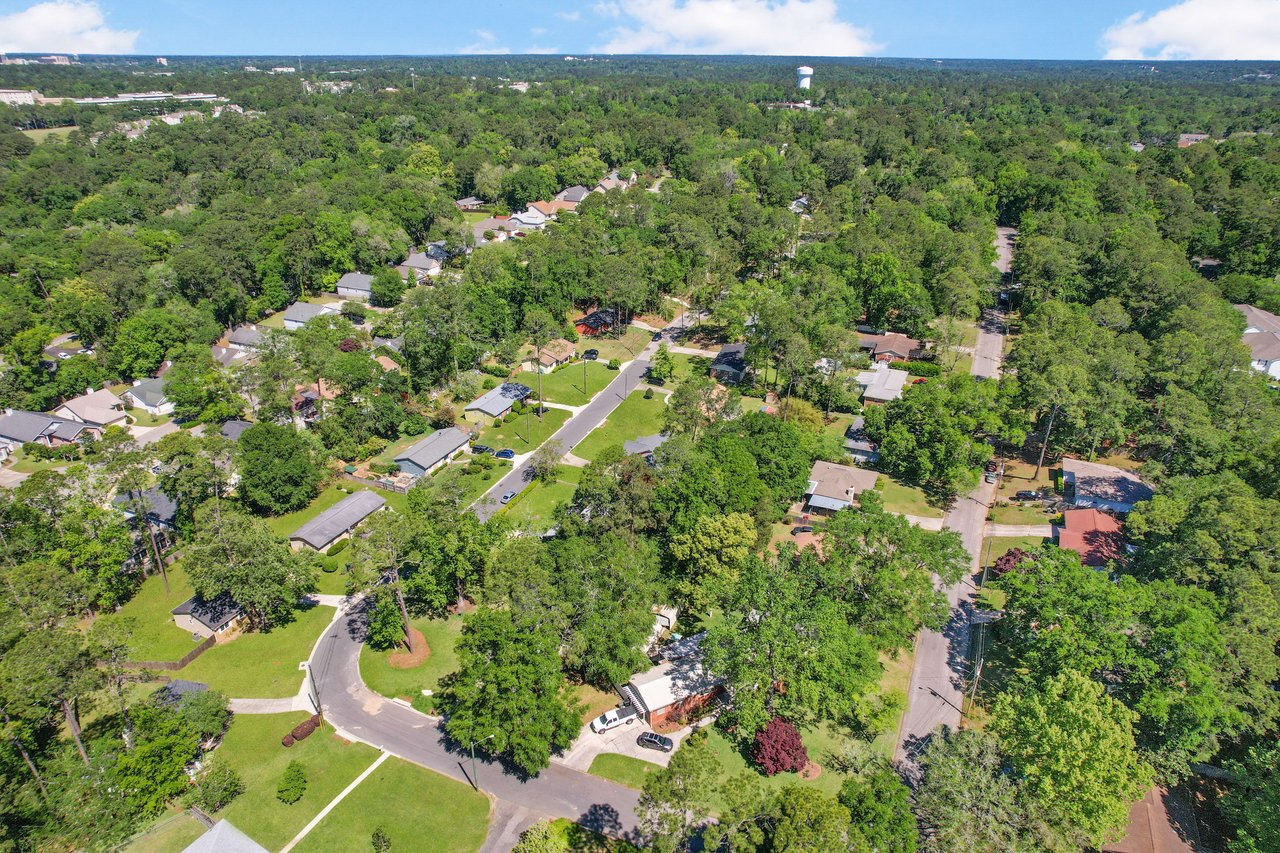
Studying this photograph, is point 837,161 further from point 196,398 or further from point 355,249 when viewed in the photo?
point 196,398

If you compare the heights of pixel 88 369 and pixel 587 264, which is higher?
pixel 587 264

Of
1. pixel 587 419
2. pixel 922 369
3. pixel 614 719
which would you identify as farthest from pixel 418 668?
pixel 922 369

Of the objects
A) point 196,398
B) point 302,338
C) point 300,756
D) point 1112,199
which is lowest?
point 300,756

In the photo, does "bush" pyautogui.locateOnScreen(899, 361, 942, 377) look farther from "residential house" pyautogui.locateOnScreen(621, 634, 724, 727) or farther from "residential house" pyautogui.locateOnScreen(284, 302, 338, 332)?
"residential house" pyautogui.locateOnScreen(284, 302, 338, 332)

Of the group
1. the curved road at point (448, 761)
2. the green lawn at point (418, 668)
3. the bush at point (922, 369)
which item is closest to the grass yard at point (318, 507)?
the green lawn at point (418, 668)

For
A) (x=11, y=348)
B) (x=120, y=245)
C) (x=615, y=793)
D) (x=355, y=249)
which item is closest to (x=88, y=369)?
(x=11, y=348)

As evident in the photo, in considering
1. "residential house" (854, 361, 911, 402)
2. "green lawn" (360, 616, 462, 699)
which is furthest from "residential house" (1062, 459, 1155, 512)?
"green lawn" (360, 616, 462, 699)

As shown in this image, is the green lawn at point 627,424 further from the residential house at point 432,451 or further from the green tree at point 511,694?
the green tree at point 511,694

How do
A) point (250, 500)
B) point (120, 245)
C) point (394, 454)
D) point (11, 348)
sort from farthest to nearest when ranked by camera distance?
point (120, 245) < point (11, 348) < point (394, 454) < point (250, 500)
